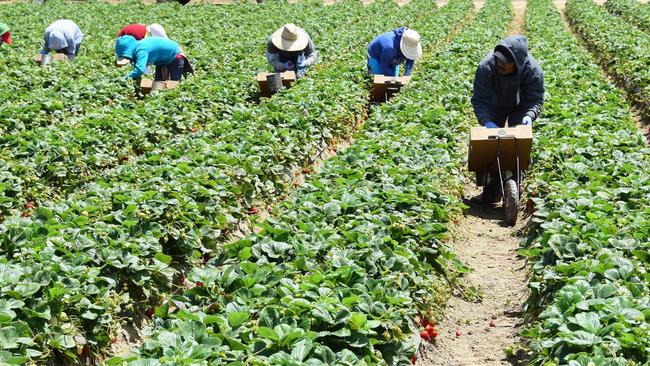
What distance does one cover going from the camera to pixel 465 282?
641 centimetres

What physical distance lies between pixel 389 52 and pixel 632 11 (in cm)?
1782

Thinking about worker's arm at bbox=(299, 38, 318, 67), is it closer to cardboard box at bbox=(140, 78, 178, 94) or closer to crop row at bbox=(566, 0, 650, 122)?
→ cardboard box at bbox=(140, 78, 178, 94)

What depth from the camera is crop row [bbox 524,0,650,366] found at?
420 cm

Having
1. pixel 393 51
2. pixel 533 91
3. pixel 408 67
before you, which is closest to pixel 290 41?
pixel 393 51

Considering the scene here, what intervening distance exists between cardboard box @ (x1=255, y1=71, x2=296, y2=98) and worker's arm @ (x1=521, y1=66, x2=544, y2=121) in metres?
5.32

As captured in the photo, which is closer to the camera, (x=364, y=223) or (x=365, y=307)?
(x=365, y=307)

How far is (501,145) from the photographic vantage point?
25.5ft

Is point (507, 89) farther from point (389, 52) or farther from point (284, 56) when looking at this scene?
point (284, 56)

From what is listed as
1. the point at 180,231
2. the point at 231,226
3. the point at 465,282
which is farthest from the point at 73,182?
the point at 465,282

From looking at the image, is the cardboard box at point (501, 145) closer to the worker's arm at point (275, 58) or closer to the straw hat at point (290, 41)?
the straw hat at point (290, 41)

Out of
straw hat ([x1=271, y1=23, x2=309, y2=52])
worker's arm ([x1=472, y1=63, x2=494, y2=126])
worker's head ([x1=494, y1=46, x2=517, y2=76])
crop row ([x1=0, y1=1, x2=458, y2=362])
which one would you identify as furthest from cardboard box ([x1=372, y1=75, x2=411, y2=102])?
worker's head ([x1=494, y1=46, x2=517, y2=76])

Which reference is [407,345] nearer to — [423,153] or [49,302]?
[49,302]

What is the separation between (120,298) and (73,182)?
3330mm

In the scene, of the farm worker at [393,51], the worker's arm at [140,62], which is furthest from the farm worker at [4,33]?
the farm worker at [393,51]
